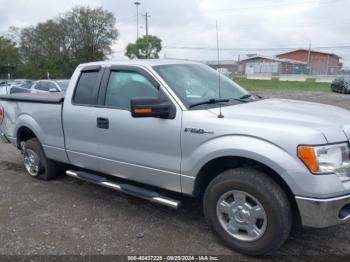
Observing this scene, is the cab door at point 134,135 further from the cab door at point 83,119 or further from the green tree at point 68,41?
the green tree at point 68,41

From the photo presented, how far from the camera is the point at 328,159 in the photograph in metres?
3.10

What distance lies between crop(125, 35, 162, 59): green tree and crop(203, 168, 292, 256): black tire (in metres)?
50.6

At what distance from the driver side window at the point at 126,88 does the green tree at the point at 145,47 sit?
49.3m

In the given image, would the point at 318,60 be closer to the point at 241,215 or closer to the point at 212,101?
the point at 212,101

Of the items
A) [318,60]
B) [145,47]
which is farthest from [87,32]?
[318,60]

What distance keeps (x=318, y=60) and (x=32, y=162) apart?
241 feet

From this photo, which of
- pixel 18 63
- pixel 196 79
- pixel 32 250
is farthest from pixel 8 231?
pixel 18 63

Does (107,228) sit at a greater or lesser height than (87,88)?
lesser

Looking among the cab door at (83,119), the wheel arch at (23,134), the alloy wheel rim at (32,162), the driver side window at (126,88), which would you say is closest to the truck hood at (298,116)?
the driver side window at (126,88)

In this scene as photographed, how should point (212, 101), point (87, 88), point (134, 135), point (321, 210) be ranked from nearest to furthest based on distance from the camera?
point (321, 210) < point (212, 101) < point (134, 135) < point (87, 88)

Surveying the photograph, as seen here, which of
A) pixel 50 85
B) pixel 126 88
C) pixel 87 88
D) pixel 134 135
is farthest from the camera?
pixel 50 85

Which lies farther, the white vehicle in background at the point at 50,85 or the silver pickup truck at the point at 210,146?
the white vehicle in background at the point at 50,85

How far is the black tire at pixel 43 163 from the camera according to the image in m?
5.69

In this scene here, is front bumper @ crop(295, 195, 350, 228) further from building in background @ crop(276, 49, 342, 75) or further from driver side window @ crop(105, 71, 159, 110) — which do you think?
building in background @ crop(276, 49, 342, 75)
